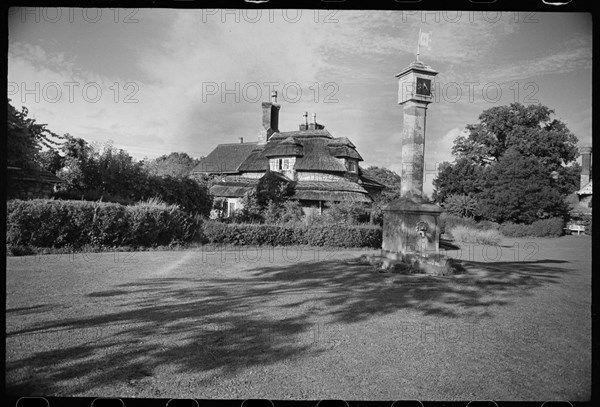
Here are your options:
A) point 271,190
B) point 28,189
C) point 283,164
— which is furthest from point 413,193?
point 283,164

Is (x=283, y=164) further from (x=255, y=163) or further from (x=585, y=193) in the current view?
(x=585, y=193)

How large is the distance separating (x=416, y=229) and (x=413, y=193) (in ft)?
4.21

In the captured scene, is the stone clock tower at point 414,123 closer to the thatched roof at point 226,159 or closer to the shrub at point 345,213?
the shrub at point 345,213

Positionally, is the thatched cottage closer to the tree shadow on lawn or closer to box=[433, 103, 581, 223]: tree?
box=[433, 103, 581, 223]: tree

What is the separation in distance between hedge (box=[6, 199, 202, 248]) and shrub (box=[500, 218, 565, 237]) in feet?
69.5

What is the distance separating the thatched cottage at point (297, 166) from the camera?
26.7 meters

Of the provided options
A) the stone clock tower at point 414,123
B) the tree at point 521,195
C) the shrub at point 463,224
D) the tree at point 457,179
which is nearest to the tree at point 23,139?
the stone clock tower at point 414,123

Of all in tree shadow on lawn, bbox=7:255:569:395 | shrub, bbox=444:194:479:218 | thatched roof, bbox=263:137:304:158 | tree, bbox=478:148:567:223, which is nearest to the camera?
tree shadow on lawn, bbox=7:255:569:395

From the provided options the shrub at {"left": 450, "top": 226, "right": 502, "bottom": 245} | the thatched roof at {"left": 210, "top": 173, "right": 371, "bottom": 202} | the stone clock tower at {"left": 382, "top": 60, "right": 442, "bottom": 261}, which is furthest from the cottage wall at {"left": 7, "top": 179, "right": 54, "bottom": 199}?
the shrub at {"left": 450, "top": 226, "right": 502, "bottom": 245}

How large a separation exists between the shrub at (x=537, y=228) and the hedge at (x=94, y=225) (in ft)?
69.5

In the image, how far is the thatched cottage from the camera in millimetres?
26719

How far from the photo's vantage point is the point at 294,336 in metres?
5.15

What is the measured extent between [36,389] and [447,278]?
31.1ft

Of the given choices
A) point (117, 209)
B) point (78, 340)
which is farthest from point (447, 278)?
point (117, 209)
